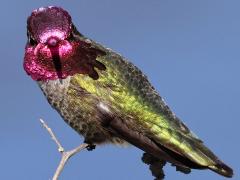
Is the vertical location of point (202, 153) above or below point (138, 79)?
below

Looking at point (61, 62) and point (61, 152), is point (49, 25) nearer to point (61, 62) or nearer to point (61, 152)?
point (61, 62)

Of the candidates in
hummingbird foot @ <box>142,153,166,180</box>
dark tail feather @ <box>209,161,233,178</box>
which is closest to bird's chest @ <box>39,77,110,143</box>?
hummingbird foot @ <box>142,153,166,180</box>

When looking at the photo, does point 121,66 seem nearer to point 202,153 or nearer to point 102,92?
point 102,92

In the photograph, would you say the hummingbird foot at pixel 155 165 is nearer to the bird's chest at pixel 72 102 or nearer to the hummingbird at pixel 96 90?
the hummingbird at pixel 96 90

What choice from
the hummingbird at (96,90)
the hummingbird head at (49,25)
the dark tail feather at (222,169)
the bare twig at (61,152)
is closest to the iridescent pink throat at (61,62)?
the hummingbird at (96,90)

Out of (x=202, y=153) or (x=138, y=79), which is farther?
(x=138, y=79)

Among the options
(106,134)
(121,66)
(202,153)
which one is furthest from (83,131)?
(202,153)

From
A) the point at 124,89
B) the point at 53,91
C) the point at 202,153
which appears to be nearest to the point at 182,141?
the point at 202,153

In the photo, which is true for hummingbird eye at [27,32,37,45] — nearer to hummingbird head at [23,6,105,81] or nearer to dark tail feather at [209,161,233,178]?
hummingbird head at [23,6,105,81]
